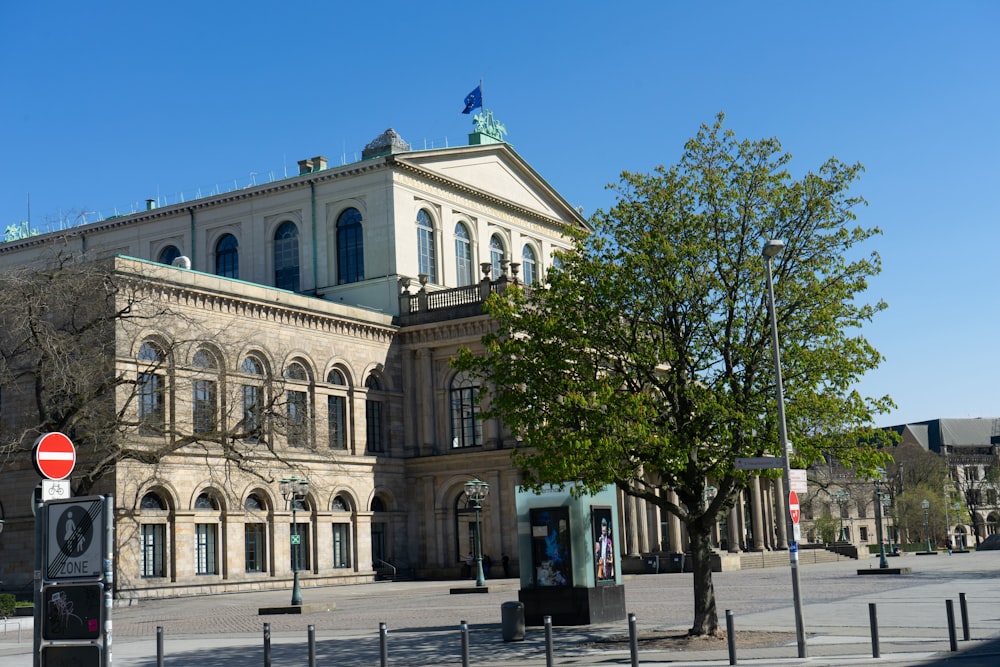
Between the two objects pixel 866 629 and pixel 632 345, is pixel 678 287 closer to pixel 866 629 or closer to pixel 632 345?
pixel 632 345

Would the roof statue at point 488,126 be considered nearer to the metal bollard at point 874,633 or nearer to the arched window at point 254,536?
the arched window at point 254,536

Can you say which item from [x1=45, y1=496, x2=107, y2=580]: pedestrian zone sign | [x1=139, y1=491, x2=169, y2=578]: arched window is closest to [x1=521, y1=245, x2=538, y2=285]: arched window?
[x1=139, y1=491, x2=169, y2=578]: arched window

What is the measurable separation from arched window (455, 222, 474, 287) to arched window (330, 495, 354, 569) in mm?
14351

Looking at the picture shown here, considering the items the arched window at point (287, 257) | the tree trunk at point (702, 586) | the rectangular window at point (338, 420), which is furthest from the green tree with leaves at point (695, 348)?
the arched window at point (287, 257)

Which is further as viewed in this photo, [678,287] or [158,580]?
[158,580]

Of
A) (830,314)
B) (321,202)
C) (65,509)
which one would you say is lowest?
(65,509)

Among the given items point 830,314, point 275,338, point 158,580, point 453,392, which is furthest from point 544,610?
point 453,392

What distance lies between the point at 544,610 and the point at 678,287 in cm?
758

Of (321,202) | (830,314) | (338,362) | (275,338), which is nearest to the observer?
(830,314)

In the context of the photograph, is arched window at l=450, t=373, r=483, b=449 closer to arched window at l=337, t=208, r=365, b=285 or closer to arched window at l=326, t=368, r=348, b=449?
arched window at l=326, t=368, r=348, b=449

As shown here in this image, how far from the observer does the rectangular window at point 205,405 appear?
40.9 metres

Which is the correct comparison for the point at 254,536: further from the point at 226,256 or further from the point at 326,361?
the point at 226,256

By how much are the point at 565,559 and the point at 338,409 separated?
103ft

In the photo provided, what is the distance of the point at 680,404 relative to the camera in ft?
74.4
